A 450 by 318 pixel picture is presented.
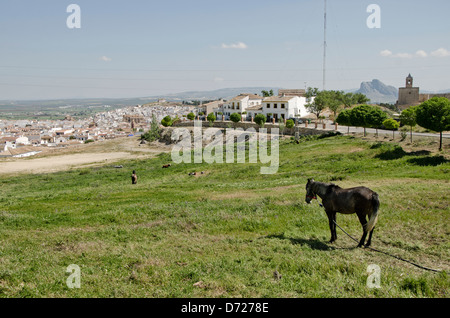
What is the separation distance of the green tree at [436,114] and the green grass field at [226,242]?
15.7ft

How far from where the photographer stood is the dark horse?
1002 cm

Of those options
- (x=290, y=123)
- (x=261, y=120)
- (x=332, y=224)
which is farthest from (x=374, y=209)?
(x=261, y=120)

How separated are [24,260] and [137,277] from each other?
14.8 feet

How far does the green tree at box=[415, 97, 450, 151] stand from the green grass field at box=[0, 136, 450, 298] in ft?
15.7

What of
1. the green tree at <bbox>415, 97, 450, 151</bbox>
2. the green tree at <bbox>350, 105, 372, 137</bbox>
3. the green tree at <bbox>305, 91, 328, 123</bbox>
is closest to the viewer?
the green tree at <bbox>415, 97, 450, 151</bbox>

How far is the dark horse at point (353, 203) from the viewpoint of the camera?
10.0 meters

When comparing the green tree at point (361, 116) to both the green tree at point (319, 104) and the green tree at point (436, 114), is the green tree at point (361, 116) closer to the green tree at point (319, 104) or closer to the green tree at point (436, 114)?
the green tree at point (436, 114)

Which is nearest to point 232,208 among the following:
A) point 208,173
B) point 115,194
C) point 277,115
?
point 115,194

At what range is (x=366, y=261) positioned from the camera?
9297 millimetres

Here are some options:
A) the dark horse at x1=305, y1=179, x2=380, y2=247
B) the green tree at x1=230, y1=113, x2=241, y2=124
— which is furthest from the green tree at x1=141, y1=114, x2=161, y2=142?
the dark horse at x1=305, y1=179, x2=380, y2=247

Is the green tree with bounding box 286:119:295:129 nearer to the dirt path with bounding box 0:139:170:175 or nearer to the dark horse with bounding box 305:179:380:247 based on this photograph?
the dirt path with bounding box 0:139:170:175

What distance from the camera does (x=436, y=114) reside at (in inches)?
1038

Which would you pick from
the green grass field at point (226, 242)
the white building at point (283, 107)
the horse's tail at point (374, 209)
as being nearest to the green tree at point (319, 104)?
the white building at point (283, 107)
